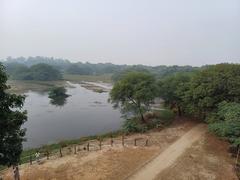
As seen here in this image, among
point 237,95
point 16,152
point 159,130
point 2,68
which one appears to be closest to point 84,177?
point 16,152

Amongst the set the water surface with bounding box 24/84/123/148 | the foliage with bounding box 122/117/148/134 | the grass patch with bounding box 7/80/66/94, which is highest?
the grass patch with bounding box 7/80/66/94

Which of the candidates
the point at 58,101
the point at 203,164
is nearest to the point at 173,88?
the point at 203,164

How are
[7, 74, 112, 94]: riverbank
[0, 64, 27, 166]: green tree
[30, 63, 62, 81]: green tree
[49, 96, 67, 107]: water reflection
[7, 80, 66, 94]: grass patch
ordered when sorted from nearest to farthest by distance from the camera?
[0, 64, 27, 166]: green tree < [49, 96, 67, 107]: water reflection < [7, 80, 66, 94]: grass patch < [7, 74, 112, 94]: riverbank < [30, 63, 62, 81]: green tree

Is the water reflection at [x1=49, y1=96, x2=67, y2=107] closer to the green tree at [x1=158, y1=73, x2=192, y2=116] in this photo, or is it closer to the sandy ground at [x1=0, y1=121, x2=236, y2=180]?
the green tree at [x1=158, y1=73, x2=192, y2=116]

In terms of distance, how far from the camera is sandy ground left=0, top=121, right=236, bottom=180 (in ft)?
66.5

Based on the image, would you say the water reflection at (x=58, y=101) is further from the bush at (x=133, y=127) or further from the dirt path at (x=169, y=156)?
the dirt path at (x=169, y=156)

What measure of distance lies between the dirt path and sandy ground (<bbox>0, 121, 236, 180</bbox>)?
33 centimetres

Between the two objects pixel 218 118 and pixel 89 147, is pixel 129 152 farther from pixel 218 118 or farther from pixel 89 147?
pixel 218 118

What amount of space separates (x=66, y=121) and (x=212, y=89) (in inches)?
1015

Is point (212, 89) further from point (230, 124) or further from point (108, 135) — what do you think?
point (108, 135)

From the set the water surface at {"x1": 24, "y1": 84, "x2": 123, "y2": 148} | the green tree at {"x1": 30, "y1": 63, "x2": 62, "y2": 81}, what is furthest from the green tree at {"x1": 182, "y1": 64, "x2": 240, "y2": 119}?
the green tree at {"x1": 30, "y1": 63, "x2": 62, "y2": 81}

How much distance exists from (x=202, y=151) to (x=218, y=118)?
6350mm

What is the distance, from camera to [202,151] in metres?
25.5

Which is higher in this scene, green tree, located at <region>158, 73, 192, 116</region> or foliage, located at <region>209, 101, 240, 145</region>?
green tree, located at <region>158, 73, 192, 116</region>
